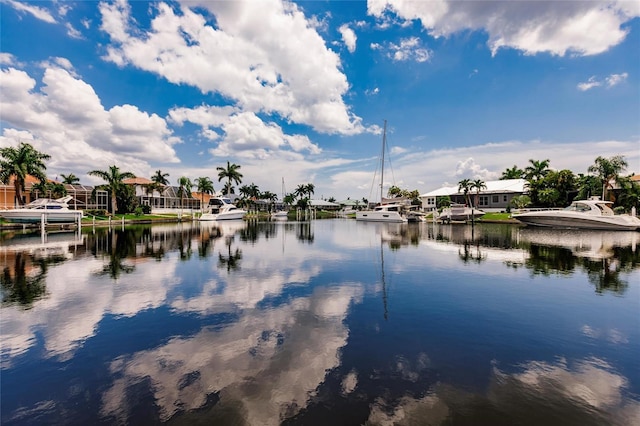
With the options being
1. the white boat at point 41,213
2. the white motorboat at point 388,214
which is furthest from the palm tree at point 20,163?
the white motorboat at point 388,214

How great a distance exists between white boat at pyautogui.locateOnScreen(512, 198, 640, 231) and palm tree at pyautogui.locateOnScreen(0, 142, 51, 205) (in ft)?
281

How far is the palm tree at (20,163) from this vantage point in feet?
155

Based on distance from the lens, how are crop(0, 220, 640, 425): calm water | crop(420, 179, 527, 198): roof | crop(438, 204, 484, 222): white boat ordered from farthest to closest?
1. crop(420, 179, 527, 198): roof
2. crop(438, 204, 484, 222): white boat
3. crop(0, 220, 640, 425): calm water

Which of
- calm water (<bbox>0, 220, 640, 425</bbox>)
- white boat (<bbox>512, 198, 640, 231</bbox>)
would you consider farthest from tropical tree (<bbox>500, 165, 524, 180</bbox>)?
calm water (<bbox>0, 220, 640, 425</bbox>)

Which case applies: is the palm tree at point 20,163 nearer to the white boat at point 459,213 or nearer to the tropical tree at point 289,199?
the white boat at point 459,213

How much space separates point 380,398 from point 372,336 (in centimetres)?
282

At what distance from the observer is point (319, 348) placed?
25.3 ft

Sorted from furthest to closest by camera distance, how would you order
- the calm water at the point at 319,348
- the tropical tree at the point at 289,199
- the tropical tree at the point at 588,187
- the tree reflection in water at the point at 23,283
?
the tropical tree at the point at 289,199
the tropical tree at the point at 588,187
the tree reflection in water at the point at 23,283
the calm water at the point at 319,348

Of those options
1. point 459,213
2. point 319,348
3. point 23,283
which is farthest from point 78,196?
point 459,213

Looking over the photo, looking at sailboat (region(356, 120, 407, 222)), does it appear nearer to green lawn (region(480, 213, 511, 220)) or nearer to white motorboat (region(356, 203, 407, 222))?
white motorboat (region(356, 203, 407, 222))

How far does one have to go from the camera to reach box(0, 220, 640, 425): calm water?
5338mm

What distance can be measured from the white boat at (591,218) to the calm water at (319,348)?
33.9m

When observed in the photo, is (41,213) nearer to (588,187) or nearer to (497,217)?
(497,217)

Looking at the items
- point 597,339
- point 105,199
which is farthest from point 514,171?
point 105,199
